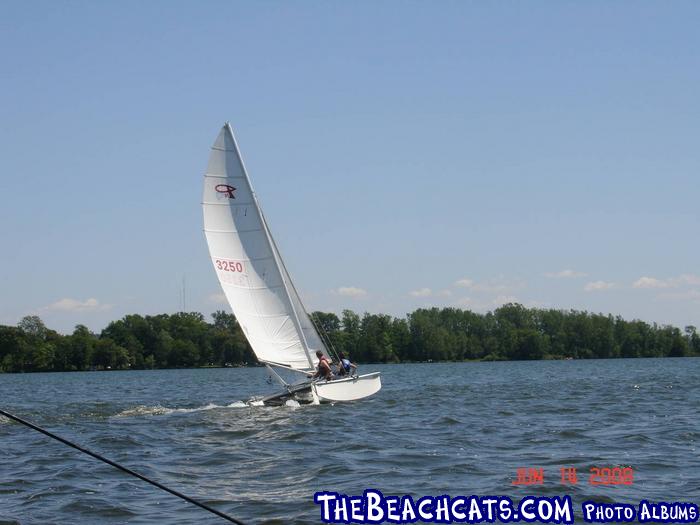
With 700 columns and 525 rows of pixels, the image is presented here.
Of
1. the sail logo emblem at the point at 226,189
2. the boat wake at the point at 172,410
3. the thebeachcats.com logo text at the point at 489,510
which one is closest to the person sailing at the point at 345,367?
the boat wake at the point at 172,410

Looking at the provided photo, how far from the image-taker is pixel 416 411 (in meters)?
28.7

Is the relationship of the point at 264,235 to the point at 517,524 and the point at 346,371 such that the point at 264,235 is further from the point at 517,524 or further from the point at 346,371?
the point at 517,524

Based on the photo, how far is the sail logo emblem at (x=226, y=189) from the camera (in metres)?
29.7

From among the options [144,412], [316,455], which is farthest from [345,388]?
[316,455]

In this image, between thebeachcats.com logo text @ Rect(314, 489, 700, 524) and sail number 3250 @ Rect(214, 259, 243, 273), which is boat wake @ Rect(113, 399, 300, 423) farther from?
thebeachcats.com logo text @ Rect(314, 489, 700, 524)

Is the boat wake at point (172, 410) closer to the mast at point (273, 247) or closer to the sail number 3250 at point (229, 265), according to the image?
the mast at point (273, 247)

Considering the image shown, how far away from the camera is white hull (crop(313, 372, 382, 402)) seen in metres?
28.8

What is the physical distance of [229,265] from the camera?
30172 millimetres

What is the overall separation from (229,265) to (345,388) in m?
5.35

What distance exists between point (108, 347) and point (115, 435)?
107 meters

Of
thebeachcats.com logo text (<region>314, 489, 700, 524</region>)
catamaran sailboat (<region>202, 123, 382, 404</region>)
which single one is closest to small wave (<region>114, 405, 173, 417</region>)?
catamaran sailboat (<region>202, 123, 382, 404</region>)

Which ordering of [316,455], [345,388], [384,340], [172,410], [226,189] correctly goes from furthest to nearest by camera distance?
[384,340]
[172,410]
[226,189]
[345,388]
[316,455]

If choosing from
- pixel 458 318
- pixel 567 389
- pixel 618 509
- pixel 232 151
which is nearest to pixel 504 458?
pixel 618 509

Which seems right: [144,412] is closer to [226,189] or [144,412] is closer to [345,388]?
[345,388]
